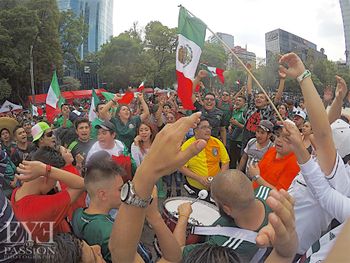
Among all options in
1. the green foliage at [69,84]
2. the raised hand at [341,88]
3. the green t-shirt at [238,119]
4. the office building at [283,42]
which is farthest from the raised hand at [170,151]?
the office building at [283,42]

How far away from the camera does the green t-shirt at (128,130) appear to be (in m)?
5.63

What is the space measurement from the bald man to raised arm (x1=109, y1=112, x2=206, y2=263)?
0.62m

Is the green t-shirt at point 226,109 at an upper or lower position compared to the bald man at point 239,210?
upper

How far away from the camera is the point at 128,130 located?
563cm

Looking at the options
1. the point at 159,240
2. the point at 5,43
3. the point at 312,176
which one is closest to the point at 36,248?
the point at 159,240

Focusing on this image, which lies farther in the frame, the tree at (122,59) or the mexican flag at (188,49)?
the tree at (122,59)

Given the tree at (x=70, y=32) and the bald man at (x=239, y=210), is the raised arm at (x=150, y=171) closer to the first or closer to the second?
the bald man at (x=239, y=210)

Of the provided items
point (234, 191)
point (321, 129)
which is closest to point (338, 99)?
point (321, 129)

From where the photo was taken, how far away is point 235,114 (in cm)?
Answer: 695

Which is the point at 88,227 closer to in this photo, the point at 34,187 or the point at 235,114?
the point at 34,187

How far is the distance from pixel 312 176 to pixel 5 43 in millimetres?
26236

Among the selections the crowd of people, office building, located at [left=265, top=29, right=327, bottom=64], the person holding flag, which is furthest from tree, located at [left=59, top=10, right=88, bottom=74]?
office building, located at [left=265, top=29, right=327, bottom=64]

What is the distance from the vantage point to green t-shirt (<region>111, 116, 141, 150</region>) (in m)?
5.63

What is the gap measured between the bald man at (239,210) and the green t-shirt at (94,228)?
1.50ft
